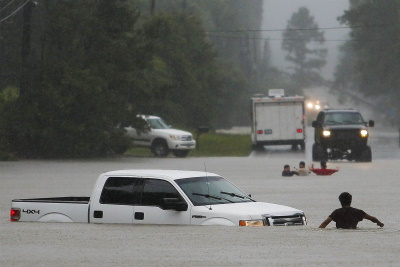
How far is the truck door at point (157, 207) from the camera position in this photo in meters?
17.8

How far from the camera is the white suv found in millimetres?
54006

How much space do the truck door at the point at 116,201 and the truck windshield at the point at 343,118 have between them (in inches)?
1240

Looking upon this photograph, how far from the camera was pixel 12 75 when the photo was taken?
173 ft

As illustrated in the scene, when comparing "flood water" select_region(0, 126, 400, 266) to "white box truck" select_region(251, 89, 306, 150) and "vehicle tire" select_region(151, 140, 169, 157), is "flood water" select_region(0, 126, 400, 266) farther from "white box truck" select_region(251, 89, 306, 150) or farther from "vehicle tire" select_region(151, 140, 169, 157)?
"white box truck" select_region(251, 89, 306, 150)

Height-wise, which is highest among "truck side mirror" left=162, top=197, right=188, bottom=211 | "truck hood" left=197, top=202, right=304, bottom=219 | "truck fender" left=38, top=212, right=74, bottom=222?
"truck side mirror" left=162, top=197, right=188, bottom=211

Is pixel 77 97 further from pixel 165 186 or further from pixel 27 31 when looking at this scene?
pixel 165 186

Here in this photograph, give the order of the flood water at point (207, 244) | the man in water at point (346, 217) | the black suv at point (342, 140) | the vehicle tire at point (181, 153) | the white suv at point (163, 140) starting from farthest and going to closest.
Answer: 1. the vehicle tire at point (181, 153)
2. the white suv at point (163, 140)
3. the black suv at point (342, 140)
4. the man in water at point (346, 217)
5. the flood water at point (207, 244)

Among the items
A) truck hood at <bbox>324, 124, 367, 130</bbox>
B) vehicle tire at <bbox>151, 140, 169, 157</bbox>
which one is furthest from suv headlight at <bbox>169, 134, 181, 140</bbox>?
truck hood at <bbox>324, 124, 367, 130</bbox>

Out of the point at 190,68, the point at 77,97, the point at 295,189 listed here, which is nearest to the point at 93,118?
the point at 77,97

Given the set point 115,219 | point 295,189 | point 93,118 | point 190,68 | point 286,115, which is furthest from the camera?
point 190,68

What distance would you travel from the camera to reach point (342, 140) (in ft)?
158

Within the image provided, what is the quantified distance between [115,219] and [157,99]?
35.7 metres

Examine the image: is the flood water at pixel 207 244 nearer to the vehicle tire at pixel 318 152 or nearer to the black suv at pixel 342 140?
the black suv at pixel 342 140

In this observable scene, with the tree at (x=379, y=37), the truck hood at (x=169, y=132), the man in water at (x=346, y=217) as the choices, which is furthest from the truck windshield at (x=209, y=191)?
the tree at (x=379, y=37)
